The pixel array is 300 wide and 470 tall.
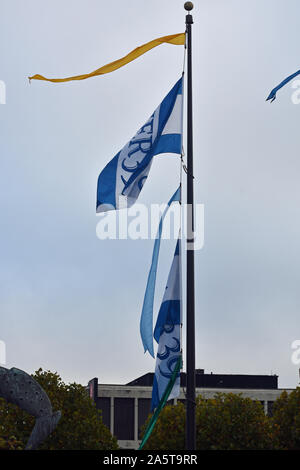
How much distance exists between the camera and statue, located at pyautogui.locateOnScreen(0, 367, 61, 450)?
840 inches

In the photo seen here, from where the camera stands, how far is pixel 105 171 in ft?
62.3

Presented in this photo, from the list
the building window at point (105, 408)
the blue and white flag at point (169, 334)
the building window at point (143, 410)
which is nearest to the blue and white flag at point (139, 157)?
the blue and white flag at point (169, 334)

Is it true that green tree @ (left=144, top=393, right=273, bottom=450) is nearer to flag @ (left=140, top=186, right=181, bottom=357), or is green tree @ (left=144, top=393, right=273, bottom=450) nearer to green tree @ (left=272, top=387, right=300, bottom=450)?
green tree @ (left=272, top=387, right=300, bottom=450)

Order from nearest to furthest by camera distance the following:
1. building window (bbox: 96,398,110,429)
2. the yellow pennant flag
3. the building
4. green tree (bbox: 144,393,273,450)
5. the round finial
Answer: the round finial < the yellow pennant flag < green tree (bbox: 144,393,273,450) < the building < building window (bbox: 96,398,110,429)

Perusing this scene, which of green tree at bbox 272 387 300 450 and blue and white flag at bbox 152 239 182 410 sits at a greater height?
blue and white flag at bbox 152 239 182 410

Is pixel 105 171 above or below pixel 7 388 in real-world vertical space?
above

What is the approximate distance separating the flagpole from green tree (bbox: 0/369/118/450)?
92.7ft

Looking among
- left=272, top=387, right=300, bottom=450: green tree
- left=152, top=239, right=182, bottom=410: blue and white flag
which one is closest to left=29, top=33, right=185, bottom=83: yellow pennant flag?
left=152, top=239, right=182, bottom=410: blue and white flag

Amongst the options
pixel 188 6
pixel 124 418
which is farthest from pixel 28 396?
pixel 124 418

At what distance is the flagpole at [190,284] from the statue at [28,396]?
264 inches

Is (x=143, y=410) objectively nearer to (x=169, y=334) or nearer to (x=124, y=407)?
(x=124, y=407)
